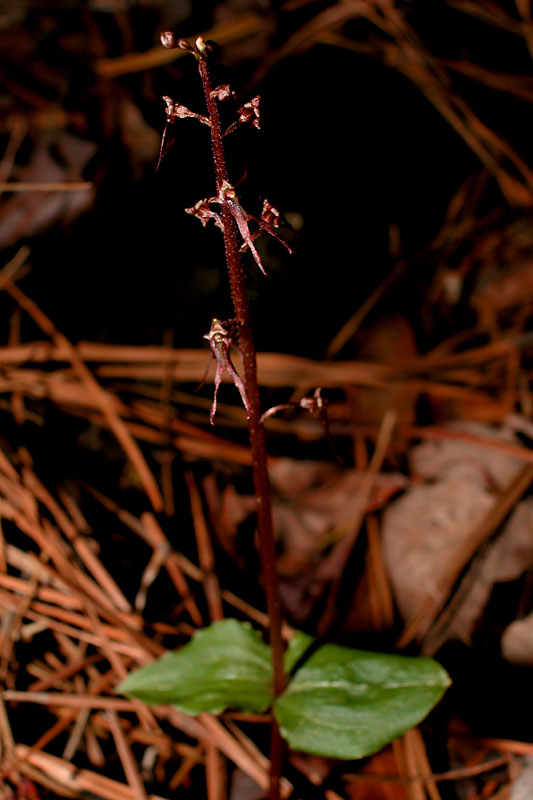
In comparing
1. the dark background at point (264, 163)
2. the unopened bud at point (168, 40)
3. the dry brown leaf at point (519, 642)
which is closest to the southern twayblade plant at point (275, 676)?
the unopened bud at point (168, 40)

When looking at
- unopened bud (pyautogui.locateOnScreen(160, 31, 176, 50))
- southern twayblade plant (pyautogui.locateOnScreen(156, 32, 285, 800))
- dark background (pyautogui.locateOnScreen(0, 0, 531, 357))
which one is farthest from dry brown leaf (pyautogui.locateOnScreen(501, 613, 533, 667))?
unopened bud (pyautogui.locateOnScreen(160, 31, 176, 50))

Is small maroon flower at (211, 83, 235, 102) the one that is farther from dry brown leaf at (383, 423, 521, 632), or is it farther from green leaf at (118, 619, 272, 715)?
dry brown leaf at (383, 423, 521, 632)

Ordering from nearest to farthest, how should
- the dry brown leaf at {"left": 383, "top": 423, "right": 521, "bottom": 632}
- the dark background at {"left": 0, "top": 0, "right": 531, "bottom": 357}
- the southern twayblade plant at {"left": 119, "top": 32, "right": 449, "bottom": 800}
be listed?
1. the southern twayblade plant at {"left": 119, "top": 32, "right": 449, "bottom": 800}
2. the dry brown leaf at {"left": 383, "top": 423, "right": 521, "bottom": 632}
3. the dark background at {"left": 0, "top": 0, "right": 531, "bottom": 357}

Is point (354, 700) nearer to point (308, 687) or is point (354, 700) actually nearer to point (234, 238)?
point (308, 687)

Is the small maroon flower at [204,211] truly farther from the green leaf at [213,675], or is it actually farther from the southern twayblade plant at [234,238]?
the green leaf at [213,675]

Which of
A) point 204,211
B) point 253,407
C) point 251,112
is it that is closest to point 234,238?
point 204,211

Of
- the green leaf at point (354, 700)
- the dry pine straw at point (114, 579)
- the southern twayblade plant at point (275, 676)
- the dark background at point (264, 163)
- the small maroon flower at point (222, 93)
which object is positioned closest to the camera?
the small maroon flower at point (222, 93)
